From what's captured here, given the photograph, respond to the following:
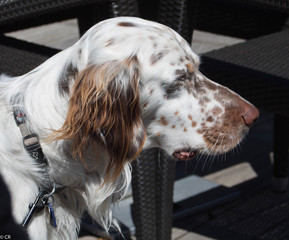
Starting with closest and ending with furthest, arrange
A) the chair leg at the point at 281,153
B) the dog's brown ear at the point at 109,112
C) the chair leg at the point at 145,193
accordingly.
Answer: the dog's brown ear at the point at 109,112 < the chair leg at the point at 145,193 < the chair leg at the point at 281,153

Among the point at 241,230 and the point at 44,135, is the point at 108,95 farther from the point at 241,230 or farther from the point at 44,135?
the point at 241,230

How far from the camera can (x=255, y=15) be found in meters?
2.87

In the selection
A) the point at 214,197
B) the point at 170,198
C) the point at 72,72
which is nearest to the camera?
the point at 72,72

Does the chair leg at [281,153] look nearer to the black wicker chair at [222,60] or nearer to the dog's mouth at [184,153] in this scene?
the black wicker chair at [222,60]

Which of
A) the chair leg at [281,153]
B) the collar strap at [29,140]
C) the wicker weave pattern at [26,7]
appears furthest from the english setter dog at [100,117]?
the chair leg at [281,153]

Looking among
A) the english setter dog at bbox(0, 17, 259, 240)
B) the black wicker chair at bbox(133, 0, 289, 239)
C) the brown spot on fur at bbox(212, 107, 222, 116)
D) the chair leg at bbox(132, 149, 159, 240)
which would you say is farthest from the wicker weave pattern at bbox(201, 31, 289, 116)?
the chair leg at bbox(132, 149, 159, 240)

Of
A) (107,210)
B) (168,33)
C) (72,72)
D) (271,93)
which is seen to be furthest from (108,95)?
(271,93)

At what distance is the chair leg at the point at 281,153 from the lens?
3.07 metres

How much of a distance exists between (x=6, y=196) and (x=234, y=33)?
1915 mm

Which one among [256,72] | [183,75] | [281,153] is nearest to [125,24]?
[183,75]

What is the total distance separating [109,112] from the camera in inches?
65.5

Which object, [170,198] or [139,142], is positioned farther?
[170,198]

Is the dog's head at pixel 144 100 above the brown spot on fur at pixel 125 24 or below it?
below

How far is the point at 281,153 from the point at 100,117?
184 cm
